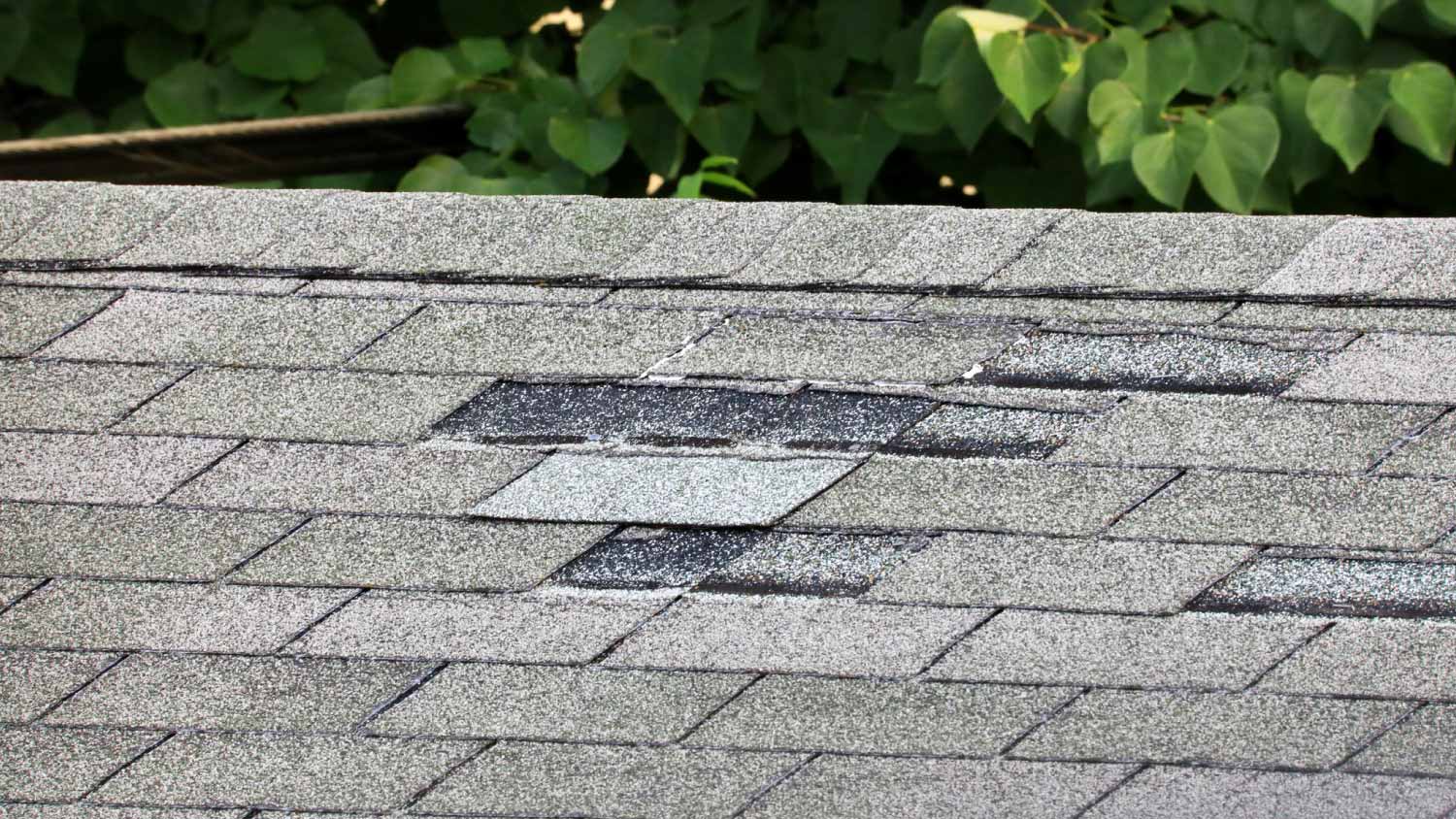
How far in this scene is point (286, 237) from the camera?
128 centimetres

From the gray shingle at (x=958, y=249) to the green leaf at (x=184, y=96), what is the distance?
3.77 feet

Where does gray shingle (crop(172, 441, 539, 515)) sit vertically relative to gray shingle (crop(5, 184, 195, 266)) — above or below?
below

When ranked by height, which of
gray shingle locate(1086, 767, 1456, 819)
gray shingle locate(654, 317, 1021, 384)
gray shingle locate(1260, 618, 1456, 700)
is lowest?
gray shingle locate(1086, 767, 1456, 819)

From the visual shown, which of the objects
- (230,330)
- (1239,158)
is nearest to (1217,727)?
(1239,158)

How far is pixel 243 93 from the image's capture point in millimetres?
1871

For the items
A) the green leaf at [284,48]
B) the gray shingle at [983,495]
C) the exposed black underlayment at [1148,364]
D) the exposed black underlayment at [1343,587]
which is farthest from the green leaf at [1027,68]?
the green leaf at [284,48]

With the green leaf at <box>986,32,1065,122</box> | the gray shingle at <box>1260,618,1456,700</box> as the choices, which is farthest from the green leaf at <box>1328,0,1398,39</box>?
the gray shingle at <box>1260,618,1456,700</box>

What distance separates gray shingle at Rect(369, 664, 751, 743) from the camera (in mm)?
1319

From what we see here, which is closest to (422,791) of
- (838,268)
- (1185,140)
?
(838,268)

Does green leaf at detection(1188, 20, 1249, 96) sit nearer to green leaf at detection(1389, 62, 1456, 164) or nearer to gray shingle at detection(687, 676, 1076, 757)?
green leaf at detection(1389, 62, 1456, 164)

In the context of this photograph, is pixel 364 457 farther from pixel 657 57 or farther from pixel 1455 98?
pixel 1455 98

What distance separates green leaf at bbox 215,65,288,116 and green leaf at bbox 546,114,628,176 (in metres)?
0.46

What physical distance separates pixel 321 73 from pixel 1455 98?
1.52 metres

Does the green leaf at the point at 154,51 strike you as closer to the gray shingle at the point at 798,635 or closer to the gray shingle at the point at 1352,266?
the gray shingle at the point at 798,635
